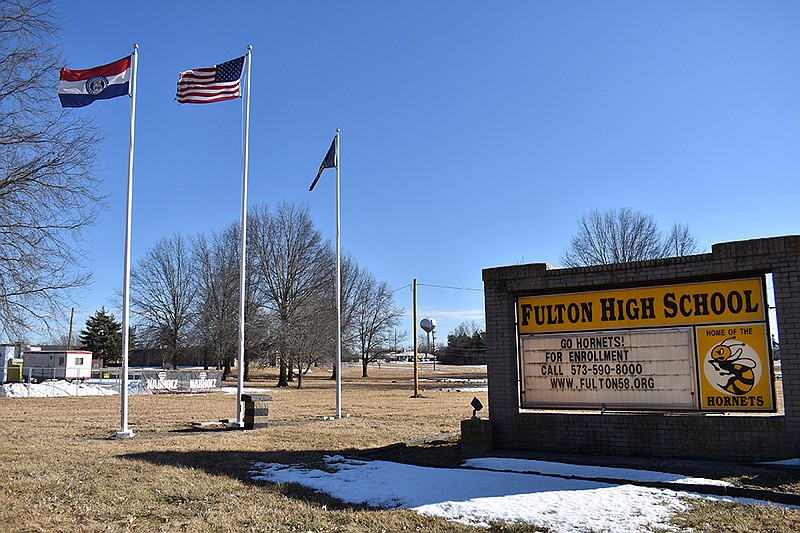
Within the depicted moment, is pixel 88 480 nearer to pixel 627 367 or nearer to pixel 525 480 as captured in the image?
pixel 525 480

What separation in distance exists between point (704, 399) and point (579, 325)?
2.26m

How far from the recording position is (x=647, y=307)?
34.3 feet

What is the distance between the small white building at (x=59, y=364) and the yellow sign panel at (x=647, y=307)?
45202 mm

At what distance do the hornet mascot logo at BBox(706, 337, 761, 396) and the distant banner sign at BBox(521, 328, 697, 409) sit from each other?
36 cm

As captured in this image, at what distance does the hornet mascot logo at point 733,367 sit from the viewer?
31.1 ft

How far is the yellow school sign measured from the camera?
956 cm

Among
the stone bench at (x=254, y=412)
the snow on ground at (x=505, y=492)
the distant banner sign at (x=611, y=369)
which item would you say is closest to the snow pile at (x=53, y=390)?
the stone bench at (x=254, y=412)

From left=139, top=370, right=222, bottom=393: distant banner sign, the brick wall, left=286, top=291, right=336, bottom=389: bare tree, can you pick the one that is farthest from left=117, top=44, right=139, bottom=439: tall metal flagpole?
left=286, top=291, right=336, bottom=389: bare tree

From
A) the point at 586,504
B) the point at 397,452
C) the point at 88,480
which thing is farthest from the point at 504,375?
the point at 88,480

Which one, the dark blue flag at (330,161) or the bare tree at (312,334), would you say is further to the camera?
the bare tree at (312,334)

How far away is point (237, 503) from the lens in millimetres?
7527

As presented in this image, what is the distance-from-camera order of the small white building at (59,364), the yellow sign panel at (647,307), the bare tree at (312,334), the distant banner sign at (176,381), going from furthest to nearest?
the small white building at (59,364) → the bare tree at (312,334) → the distant banner sign at (176,381) → the yellow sign panel at (647,307)

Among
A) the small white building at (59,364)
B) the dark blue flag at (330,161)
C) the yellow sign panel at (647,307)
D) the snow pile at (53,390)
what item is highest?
the dark blue flag at (330,161)

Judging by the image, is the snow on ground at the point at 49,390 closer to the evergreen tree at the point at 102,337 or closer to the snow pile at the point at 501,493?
the snow pile at the point at 501,493
